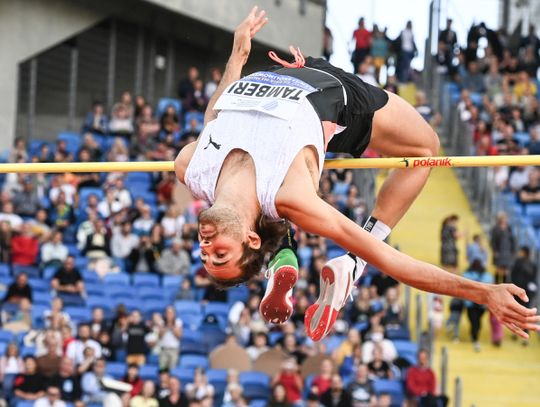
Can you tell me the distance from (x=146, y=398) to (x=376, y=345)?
104 inches

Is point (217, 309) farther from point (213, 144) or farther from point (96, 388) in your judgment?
point (213, 144)

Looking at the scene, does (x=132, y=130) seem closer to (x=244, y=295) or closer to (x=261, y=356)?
(x=244, y=295)

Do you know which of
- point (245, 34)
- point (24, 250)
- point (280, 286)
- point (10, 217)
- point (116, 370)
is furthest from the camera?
point (10, 217)

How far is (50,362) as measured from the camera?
1709cm

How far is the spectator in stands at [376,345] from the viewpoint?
16984 millimetres

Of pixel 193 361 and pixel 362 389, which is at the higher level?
pixel 193 361

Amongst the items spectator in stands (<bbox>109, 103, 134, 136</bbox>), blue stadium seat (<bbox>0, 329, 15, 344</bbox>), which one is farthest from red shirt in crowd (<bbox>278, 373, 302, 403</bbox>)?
spectator in stands (<bbox>109, 103, 134, 136</bbox>)

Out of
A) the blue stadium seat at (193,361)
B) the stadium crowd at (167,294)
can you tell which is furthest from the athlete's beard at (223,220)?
the blue stadium seat at (193,361)

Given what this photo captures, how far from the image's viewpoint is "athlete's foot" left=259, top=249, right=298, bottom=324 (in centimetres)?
827

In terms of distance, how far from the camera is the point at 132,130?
22.7 metres

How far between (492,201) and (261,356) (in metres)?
5.37

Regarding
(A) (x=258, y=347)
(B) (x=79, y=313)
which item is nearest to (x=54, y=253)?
(B) (x=79, y=313)

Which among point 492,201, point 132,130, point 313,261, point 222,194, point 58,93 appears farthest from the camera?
point 58,93

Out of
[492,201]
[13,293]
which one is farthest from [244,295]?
[492,201]
